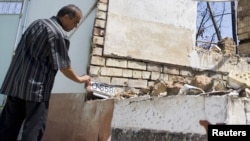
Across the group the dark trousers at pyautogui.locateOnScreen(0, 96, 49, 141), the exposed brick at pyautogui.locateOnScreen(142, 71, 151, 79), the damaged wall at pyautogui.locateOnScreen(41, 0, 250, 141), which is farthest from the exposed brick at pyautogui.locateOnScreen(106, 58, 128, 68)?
the dark trousers at pyautogui.locateOnScreen(0, 96, 49, 141)

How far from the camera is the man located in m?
2.20

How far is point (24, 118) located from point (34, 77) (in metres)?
0.42

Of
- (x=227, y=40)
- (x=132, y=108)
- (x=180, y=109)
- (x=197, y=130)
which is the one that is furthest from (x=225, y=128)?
(x=227, y=40)

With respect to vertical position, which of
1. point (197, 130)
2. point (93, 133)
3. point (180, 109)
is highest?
point (180, 109)

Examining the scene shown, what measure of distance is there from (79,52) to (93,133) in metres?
1.17

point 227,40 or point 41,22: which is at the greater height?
point 227,40

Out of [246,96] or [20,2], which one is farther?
[20,2]

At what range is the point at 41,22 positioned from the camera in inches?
91.4

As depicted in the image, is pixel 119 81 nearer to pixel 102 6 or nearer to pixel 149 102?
pixel 102 6

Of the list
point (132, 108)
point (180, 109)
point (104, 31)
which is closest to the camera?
point (180, 109)

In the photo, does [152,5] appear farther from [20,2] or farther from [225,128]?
[20,2]

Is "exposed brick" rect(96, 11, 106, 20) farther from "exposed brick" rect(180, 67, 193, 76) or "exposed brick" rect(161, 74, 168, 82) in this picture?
"exposed brick" rect(180, 67, 193, 76)

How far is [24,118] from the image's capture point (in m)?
2.42

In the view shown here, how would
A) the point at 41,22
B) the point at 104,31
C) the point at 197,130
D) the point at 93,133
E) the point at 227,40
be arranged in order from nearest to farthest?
the point at 197,130 < the point at 41,22 < the point at 93,133 < the point at 104,31 < the point at 227,40
